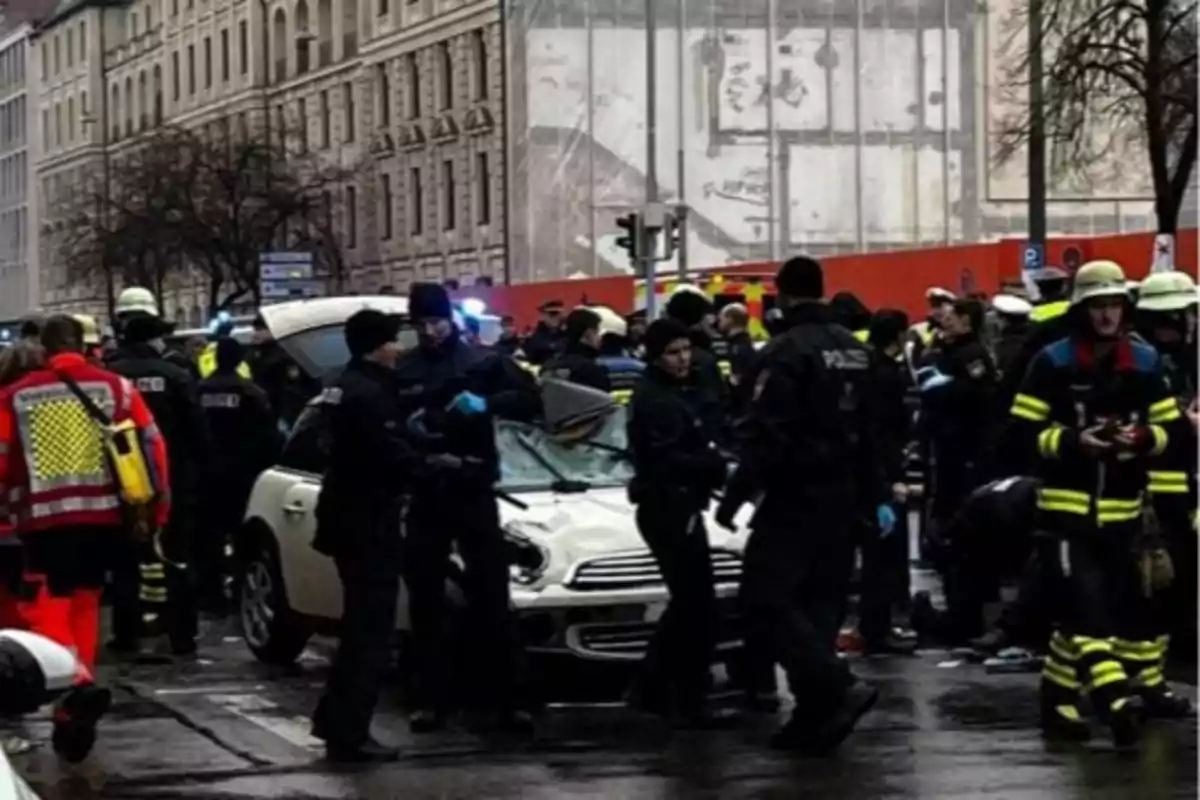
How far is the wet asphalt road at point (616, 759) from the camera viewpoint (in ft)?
33.0

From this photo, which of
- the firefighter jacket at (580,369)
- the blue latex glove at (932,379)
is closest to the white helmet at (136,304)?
the firefighter jacket at (580,369)

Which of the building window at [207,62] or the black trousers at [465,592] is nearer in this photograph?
the black trousers at [465,592]

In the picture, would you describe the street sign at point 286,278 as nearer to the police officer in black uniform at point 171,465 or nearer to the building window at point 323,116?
the building window at point 323,116

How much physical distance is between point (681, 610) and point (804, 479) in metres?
1.24

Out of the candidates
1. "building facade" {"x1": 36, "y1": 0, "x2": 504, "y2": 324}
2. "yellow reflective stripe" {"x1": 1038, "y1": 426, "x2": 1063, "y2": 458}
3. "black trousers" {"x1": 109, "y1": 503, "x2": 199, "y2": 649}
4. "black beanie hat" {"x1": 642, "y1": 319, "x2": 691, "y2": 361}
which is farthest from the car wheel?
"building facade" {"x1": 36, "y1": 0, "x2": 504, "y2": 324}

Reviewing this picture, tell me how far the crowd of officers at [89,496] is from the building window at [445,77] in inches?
2248

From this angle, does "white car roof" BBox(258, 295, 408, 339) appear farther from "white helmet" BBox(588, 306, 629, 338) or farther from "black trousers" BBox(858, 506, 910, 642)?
"black trousers" BBox(858, 506, 910, 642)

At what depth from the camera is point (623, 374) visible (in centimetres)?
1684

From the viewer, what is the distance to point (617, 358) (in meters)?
17.5

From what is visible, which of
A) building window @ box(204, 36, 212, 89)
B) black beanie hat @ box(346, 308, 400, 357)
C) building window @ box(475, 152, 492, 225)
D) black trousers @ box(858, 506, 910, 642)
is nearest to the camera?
black beanie hat @ box(346, 308, 400, 357)

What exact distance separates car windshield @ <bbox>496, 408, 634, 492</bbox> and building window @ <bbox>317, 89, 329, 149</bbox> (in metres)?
68.1

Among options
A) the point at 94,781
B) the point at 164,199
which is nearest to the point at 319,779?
the point at 94,781

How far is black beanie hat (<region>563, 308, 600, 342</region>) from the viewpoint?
16172mm

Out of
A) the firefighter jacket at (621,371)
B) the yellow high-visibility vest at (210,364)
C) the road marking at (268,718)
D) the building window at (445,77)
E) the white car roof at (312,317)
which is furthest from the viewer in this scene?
the building window at (445,77)
